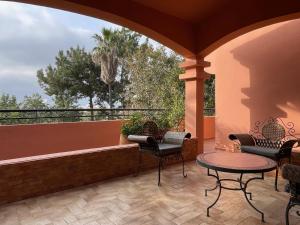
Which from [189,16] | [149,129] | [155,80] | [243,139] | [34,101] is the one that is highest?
[189,16]

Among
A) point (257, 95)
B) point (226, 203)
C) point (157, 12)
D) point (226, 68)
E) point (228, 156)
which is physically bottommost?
point (226, 203)

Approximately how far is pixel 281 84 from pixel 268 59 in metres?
0.57

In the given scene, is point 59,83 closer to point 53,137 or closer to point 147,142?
point 53,137

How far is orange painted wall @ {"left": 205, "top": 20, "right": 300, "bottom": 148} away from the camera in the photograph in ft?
14.0

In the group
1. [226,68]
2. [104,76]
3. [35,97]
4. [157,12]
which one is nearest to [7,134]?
[157,12]

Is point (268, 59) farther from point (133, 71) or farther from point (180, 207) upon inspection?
point (133, 71)

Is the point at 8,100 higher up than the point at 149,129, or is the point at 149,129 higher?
the point at 8,100

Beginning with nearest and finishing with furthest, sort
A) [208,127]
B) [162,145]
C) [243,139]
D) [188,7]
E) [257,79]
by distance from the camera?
[162,145], [243,139], [188,7], [257,79], [208,127]

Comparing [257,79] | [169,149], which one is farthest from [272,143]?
[257,79]

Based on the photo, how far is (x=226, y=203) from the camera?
8.40 feet

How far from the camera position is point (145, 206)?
2.48 meters

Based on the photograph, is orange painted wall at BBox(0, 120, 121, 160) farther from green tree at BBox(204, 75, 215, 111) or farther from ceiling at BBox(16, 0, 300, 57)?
green tree at BBox(204, 75, 215, 111)

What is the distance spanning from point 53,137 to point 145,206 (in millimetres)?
4110

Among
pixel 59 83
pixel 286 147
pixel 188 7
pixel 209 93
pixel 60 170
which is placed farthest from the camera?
pixel 59 83
